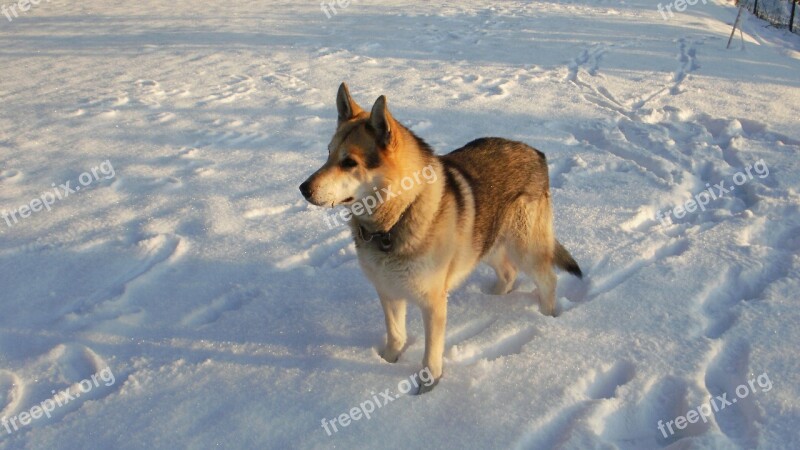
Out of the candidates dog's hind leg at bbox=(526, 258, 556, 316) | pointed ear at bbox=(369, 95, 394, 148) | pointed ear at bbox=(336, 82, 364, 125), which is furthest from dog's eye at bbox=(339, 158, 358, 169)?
dog's hind leg at bbox=(526, 258, 556, 316)

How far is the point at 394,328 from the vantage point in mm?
3260

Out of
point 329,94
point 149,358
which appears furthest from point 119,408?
point 329,94

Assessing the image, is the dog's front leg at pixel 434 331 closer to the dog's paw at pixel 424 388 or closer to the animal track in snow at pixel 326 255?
the dog's paw at pixel 424 388

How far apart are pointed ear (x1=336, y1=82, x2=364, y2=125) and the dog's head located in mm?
255

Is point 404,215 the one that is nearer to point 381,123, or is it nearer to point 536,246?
point 381,123

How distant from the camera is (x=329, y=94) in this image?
8.23 metres

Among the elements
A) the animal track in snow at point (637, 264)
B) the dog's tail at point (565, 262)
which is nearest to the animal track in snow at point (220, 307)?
the dog's tail at point (565, 262)

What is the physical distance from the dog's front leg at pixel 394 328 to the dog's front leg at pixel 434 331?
239 mm

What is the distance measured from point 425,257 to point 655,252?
241 cm

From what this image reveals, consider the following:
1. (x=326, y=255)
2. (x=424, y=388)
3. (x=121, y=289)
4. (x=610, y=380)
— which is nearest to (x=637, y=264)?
(x=610, y=380)

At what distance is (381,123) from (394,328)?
131 centimetres

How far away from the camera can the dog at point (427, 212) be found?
108 inches

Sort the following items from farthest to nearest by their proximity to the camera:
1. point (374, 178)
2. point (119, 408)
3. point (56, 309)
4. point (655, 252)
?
1. point (655, 252)
2. point (56, 309)
3. point (119, 408)
4. point (374, 178)

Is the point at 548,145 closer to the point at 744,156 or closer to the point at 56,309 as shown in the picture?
the point at 744,156
